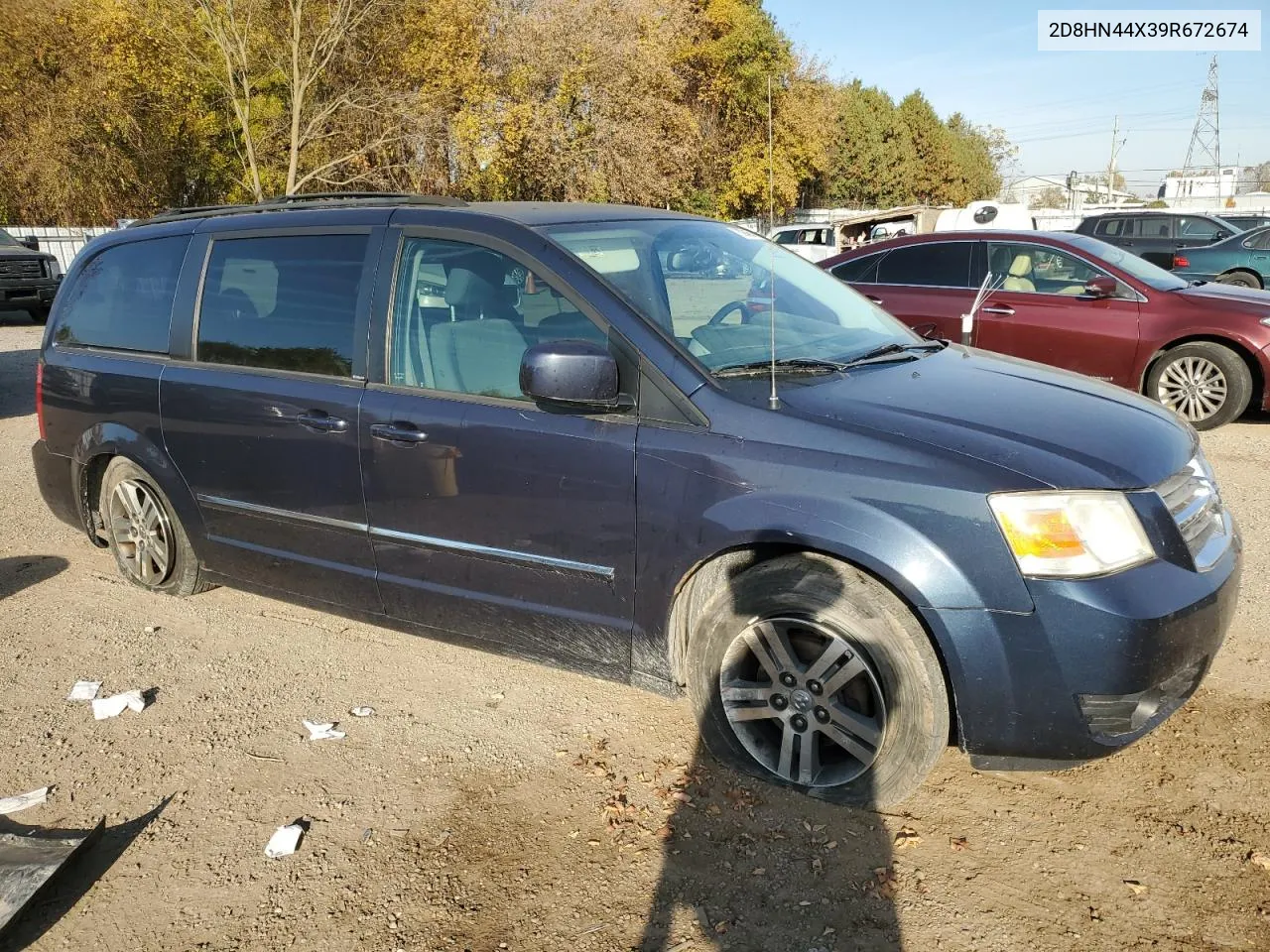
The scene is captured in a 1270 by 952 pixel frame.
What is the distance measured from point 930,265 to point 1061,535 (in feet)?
20.7

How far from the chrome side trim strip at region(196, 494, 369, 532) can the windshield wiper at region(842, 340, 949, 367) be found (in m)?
1.90

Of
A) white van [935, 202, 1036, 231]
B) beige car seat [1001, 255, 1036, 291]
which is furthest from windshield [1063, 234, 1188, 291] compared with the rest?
white van [935, 202, 1036, 231]

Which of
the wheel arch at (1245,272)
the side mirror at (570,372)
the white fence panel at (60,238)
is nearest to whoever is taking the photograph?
the side mirror at (570,372)

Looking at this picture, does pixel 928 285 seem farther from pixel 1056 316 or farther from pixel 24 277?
pixel 24 277

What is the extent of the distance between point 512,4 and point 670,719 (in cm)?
3276

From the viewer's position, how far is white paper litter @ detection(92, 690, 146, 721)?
3588 mm

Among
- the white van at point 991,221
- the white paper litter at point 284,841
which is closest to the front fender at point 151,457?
the white paper litter at point 284,841

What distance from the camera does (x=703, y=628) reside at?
2.93 metres

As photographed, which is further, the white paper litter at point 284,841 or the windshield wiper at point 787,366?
the windshield wiper at point 787,366

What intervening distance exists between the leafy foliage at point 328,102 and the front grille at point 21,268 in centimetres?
760

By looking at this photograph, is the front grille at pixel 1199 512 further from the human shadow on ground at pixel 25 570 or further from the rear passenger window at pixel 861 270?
the rear passenger window at pixel 861 270

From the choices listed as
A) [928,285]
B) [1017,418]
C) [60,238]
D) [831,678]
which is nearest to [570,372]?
[831,678]

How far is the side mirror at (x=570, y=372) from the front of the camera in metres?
2.86

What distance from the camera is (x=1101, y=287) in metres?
7.46
